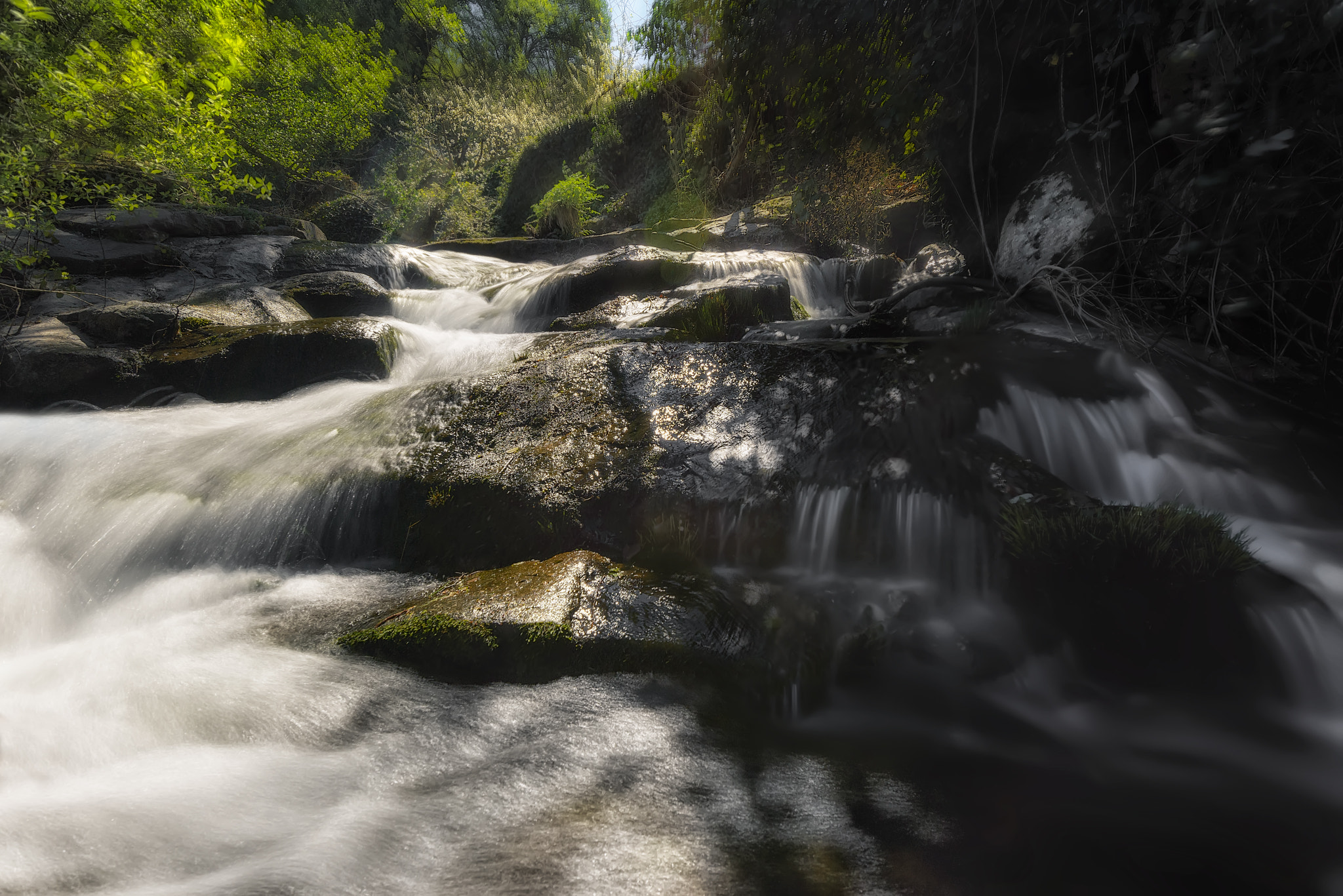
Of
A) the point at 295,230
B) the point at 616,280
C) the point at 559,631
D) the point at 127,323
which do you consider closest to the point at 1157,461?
the point at 559,631

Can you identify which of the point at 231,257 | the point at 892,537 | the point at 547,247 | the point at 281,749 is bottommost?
the point at 281,749

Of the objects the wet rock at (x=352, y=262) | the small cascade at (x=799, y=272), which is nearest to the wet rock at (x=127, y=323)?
the wet rock at (x=352, y=262)

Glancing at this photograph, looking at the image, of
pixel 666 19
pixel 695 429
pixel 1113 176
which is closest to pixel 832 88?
pixel 1113 176

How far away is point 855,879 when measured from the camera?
1.43 m

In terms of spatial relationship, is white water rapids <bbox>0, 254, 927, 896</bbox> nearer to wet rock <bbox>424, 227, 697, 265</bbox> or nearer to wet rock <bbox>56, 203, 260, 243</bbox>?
wet rock <bbox>56, 203, 260, 243</bbox>

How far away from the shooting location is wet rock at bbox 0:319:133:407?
5.07 metres

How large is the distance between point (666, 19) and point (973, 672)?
8.55m

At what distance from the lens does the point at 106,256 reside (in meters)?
7.96

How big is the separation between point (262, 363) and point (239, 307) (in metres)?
2.20

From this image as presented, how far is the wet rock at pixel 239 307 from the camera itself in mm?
6555

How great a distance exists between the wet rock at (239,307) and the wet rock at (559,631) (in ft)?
19.4

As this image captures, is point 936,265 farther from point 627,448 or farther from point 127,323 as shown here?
point 127,323

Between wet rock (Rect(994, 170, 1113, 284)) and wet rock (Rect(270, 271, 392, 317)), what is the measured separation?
818 centimetres

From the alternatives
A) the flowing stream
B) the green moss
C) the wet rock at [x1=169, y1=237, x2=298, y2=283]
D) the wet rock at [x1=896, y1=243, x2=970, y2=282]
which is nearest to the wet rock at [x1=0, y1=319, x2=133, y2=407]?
the flowing stream
